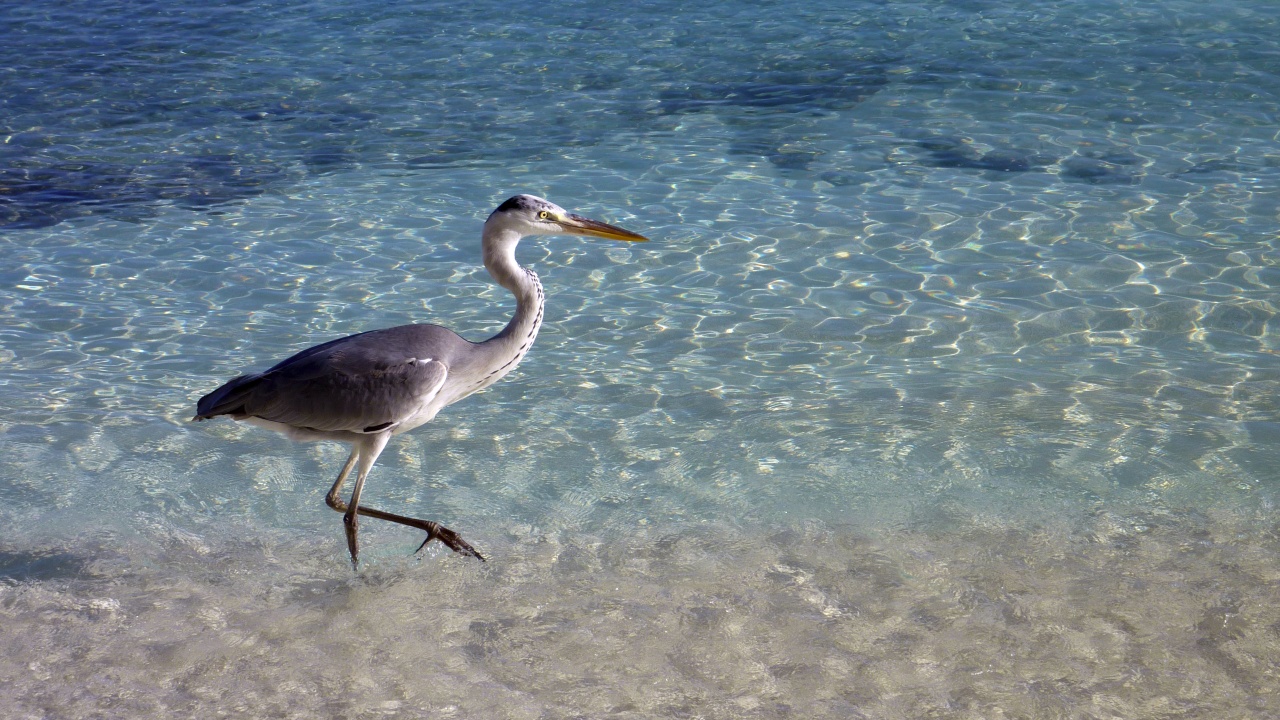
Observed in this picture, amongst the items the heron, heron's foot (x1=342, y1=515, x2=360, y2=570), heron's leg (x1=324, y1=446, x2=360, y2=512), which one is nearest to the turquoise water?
heron's foot (x1=342, y1=515, x2=360, y2=570)

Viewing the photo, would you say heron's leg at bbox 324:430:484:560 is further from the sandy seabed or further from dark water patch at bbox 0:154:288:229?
dark water patch at bbox 0:154:288:229

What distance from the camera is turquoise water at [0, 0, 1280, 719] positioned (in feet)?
13.8

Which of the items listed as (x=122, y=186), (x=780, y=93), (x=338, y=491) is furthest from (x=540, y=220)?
(x=780, y=93)

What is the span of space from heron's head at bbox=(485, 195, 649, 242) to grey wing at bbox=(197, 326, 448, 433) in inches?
25.3

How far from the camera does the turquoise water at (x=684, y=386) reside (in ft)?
13.8

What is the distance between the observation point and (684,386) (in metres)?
6.76

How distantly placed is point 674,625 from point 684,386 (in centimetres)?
250

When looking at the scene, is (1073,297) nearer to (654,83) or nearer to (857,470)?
(857,470)

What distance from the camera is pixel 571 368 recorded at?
7020 millimetres

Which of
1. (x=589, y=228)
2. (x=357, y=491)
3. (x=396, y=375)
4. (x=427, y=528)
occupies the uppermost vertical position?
(x=589, y=228)

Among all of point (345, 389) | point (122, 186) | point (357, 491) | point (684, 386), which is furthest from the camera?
point (122, 186)

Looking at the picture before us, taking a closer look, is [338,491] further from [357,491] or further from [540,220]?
[540,220]

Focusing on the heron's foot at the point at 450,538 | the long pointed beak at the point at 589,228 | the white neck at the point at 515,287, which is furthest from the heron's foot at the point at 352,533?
the long pointed beak at the point at 589,228

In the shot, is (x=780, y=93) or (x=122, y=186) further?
(x=780, y=93)
